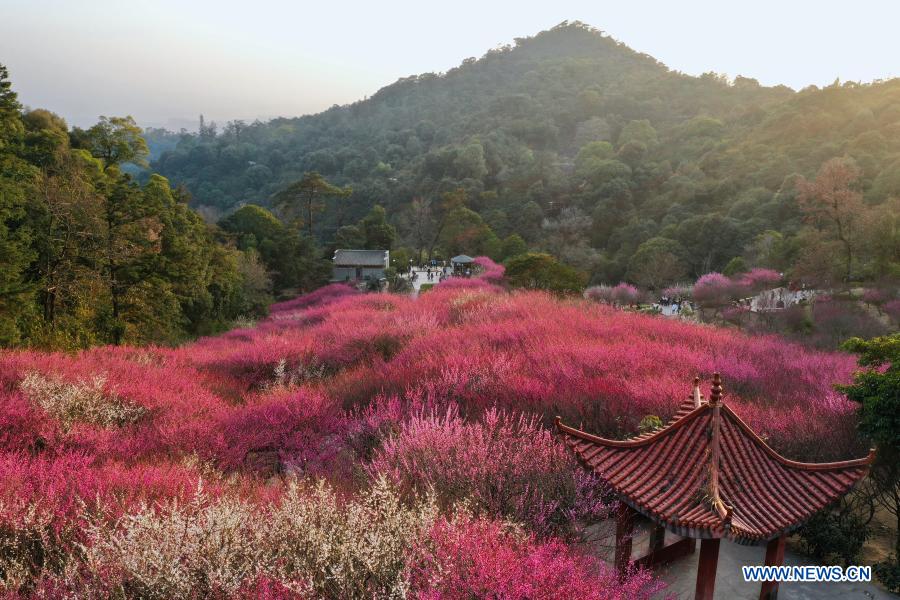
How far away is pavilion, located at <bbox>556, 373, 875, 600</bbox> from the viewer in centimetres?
454

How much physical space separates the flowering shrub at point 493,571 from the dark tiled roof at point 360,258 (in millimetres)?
36531

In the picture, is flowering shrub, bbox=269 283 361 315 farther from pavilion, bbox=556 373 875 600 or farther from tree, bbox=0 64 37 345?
pavilion, bbox=556 373 875 600

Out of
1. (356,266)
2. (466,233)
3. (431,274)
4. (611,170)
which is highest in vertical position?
(611,170)

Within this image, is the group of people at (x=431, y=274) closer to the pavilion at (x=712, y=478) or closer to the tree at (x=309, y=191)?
the tree at (x=309, y=191)

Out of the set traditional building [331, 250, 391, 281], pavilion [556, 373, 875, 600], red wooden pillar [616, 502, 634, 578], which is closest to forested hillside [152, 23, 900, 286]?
traditional building [331, 250, 391, 281]

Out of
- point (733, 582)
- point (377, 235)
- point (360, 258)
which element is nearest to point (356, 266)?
point (360, 258)

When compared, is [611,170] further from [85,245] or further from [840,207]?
[85,245]

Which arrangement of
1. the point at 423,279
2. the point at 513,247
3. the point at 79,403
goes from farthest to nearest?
the point at 513,247
the point at 423,279
the point at 79,403

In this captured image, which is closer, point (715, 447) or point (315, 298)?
point (715, 447)

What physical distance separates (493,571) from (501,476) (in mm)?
2166

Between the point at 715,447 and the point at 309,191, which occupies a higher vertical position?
the point at 309,191

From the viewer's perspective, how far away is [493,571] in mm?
3949

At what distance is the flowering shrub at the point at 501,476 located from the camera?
5.88m

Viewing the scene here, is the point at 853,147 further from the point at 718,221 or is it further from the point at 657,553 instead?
the point at 657,553
